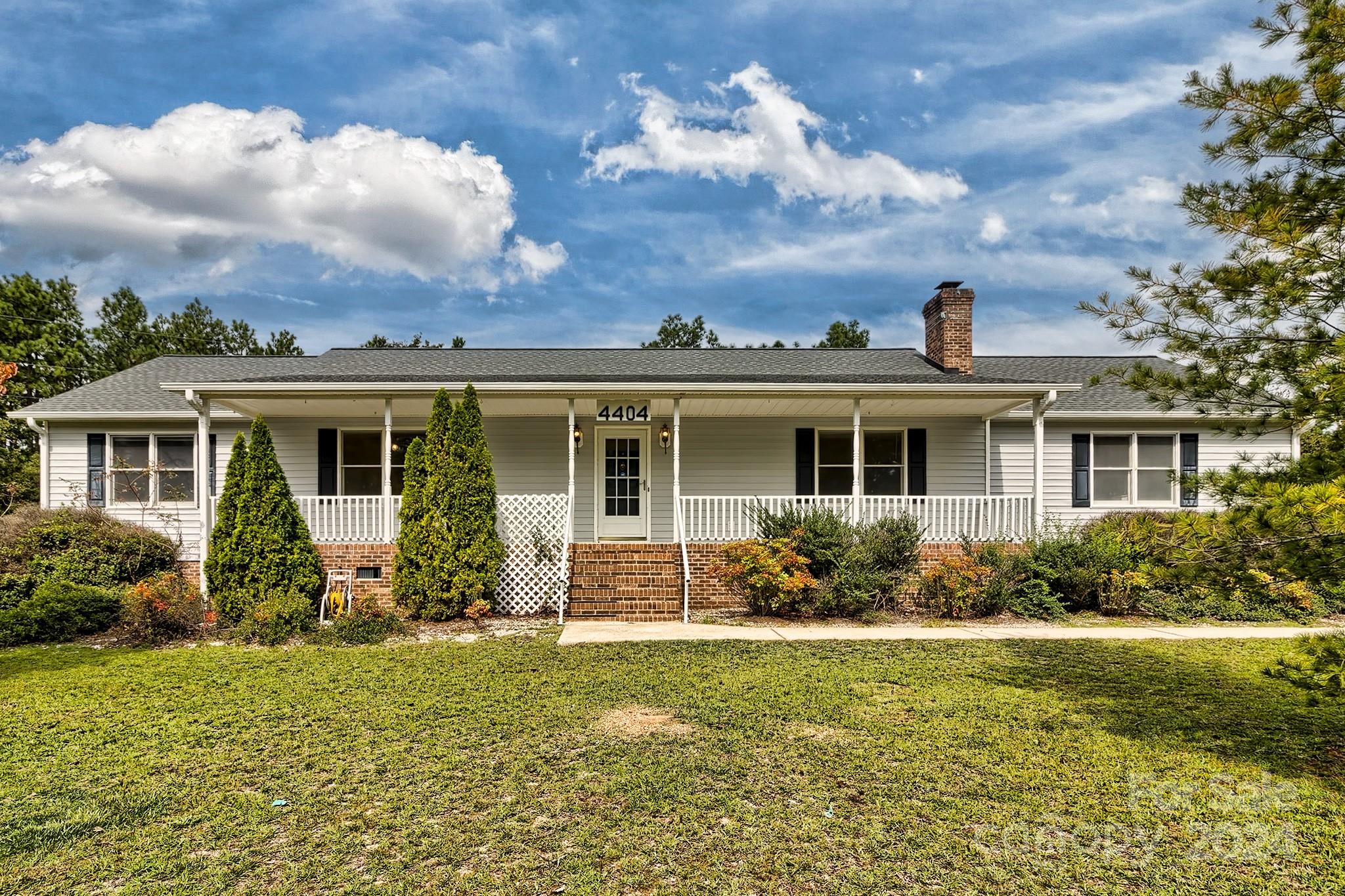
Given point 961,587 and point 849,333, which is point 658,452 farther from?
point 849,333

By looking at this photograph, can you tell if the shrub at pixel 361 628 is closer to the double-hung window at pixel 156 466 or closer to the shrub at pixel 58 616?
the shrub at pixel 58 616

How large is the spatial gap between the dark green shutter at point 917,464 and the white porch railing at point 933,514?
5.17 feet

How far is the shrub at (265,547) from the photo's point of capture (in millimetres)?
9227

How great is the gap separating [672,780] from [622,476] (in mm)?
9768

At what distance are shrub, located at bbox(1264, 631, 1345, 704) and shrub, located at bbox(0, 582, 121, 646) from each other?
12.3m

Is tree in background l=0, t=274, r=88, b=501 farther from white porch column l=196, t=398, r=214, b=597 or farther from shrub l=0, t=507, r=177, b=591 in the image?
white porch column l=196, t=398, r=214, b=597

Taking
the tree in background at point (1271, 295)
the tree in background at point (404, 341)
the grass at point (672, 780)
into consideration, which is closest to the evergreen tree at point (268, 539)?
the grass at point (672, 780)

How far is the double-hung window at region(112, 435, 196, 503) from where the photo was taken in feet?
44.3

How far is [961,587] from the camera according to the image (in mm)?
9750

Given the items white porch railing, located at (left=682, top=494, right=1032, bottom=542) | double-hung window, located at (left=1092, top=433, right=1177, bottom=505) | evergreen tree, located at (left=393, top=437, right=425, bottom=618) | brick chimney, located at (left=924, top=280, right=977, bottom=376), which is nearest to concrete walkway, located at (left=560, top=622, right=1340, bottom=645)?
evergreen tree, located at (left=393, top=437, right=425, bottom=618)

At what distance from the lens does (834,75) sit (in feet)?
40.0

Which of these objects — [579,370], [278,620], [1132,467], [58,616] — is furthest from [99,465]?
[1132,467]

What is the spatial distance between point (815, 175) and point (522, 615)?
1558 centimetres

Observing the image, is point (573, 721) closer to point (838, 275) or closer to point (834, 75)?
point (834, 75)
